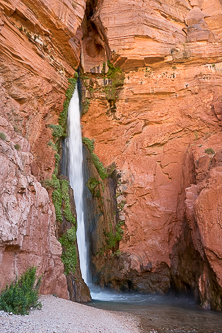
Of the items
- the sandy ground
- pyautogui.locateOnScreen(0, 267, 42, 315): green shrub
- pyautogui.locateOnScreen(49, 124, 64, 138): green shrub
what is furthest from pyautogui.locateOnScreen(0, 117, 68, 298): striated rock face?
pyautogui.locateOnScreen(49, 124, 64, 138): green shrub

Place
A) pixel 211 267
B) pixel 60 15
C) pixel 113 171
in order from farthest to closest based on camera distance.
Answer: pixel 113 171 < pixel 60 15 < pixel 211 267

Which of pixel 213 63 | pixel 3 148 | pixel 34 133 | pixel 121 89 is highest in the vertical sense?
pixel 213 63

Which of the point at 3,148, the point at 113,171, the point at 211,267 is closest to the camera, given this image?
the point at 3,148

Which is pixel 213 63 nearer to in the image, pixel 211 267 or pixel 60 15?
pixel 60 15

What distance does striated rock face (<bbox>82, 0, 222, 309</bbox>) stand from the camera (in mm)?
16250

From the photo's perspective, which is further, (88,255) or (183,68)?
(183,68)

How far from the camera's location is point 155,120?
19.5m

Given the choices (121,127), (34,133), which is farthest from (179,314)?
(121,127)

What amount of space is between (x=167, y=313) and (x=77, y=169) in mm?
9610

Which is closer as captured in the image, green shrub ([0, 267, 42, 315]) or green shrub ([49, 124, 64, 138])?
green shrub ([0, 267, 42, 315])

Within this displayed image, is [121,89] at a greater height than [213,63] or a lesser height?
lesser

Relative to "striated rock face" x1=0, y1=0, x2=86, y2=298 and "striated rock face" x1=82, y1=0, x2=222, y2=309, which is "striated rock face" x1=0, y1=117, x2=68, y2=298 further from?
"striated rock face" x1=82, y1=0, x2=222, y2=309

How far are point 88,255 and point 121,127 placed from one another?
789cm

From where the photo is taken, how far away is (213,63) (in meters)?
19.8
